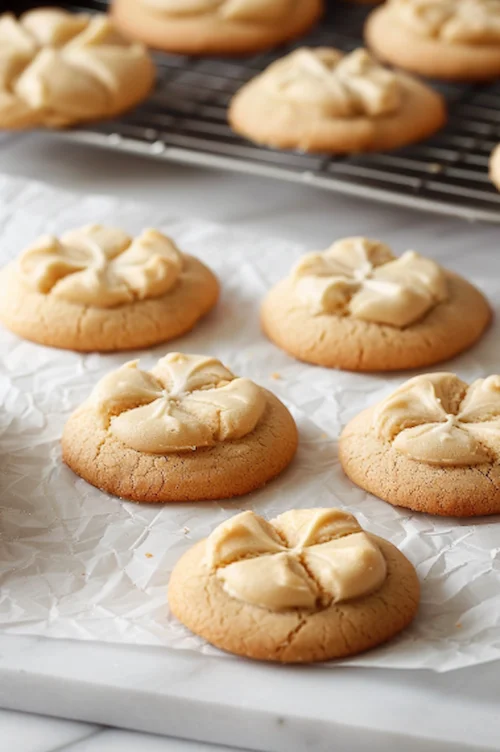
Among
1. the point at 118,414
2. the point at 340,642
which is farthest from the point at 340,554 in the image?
the point at 118,414

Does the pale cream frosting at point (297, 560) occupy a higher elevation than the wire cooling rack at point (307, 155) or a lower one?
lower

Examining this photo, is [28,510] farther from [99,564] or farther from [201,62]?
[201,62]

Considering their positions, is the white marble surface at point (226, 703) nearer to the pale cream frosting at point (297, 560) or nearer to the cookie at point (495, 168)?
the pale cream frosting at point (297, 560)

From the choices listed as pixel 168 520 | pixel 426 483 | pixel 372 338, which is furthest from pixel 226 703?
pixel 372 338

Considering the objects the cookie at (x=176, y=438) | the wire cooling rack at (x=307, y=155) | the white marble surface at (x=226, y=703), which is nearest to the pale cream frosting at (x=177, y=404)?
the cookie at (x=176, y=438)

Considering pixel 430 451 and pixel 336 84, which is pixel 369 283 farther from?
pixel 336 84

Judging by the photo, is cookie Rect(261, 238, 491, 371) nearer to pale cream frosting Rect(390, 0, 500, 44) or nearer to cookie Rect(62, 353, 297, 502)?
cookie Rect(62, 353, 297, 502)
